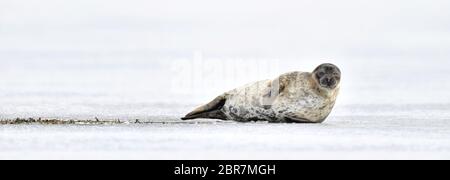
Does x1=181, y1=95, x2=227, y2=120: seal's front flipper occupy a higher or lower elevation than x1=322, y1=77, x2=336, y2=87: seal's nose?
lower

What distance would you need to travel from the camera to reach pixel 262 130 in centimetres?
1466

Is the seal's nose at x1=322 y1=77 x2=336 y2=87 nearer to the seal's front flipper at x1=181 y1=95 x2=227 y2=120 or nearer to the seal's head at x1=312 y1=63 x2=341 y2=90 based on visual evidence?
the seal's head at x1=312 y1=63 x2=341 y2=90

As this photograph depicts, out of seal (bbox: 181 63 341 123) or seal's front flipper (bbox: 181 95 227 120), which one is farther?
seal's front flipper (bbox: 181 95 227 120)

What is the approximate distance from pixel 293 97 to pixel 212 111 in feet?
5.63

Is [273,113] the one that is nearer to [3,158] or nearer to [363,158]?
[363,158]

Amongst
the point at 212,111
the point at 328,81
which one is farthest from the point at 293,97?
the point at 212,111

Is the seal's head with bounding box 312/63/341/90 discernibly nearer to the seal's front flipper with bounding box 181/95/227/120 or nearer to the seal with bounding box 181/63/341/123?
the seal with bounding box 181/63/341/123

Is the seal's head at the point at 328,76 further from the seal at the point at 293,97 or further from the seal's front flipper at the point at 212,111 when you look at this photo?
the seal's front flipper at the point at 212,111

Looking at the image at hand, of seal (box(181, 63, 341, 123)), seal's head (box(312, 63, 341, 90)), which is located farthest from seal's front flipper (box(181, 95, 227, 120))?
seal's head (box(312, 63, 341, 90))

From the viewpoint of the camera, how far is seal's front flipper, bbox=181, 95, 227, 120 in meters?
17.3

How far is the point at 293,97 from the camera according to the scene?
634 inches

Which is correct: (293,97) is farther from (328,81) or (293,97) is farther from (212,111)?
(212,111)
